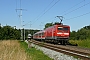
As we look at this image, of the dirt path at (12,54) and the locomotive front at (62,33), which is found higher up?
the locomotive front at (62,33)

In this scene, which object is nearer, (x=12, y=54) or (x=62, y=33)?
(x=12, y=54)

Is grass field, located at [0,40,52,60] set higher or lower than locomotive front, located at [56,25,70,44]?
lower

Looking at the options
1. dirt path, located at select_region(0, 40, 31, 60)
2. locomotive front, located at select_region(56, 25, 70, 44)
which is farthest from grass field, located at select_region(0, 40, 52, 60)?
locomotive front, located at select_region(56, 25, 70, 44)

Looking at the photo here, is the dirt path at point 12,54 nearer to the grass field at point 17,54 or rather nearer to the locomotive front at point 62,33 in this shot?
the grass field at point 17,54

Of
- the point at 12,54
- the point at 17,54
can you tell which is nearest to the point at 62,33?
the point at 17,54

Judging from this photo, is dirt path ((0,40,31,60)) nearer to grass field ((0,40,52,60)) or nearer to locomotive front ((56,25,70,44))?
grass field ((0,40,52,60))

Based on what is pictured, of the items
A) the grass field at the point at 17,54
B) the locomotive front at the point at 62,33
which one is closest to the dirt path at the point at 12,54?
the grass field at the point at 17,54

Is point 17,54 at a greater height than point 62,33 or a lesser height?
lesser

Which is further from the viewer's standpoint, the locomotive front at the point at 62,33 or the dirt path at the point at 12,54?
the locomotive front at the point at 62,33

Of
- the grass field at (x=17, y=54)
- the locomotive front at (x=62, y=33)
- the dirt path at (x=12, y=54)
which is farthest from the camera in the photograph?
the locomotive front at (x=62, y=33)

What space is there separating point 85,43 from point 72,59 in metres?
19.4

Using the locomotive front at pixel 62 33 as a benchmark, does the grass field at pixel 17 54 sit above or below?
below

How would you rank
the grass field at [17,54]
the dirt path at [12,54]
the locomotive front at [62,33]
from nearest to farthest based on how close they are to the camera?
the dirt path at [12,54] < the grass field at [17,54] < the locomotive front at [62,33]

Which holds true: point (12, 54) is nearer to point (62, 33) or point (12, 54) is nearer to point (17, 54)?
point (17, 54)
